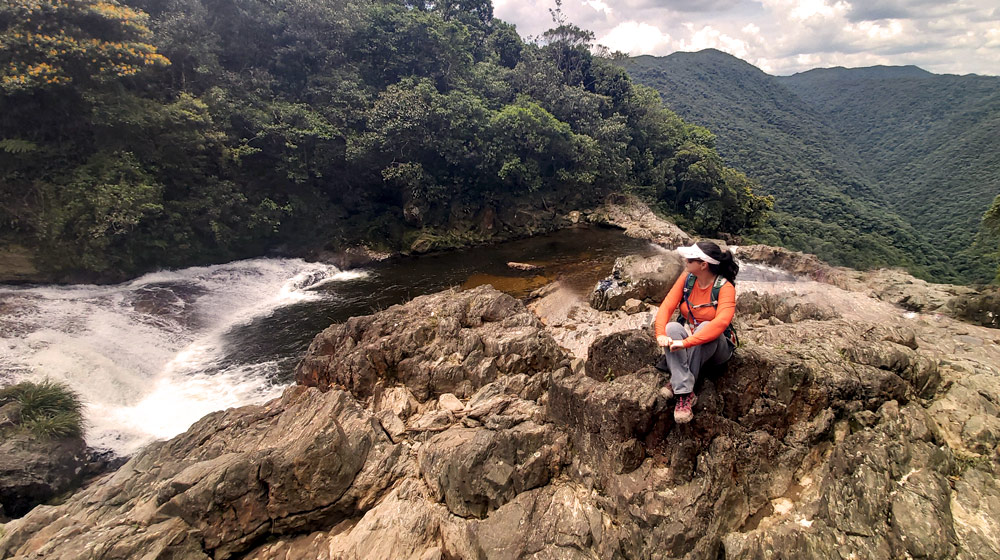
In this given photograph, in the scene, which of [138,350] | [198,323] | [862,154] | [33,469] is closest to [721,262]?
[33,469]

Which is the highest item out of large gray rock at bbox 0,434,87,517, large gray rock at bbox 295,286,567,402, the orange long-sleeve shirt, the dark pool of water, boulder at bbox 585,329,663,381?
the orange long-sleeve shirt

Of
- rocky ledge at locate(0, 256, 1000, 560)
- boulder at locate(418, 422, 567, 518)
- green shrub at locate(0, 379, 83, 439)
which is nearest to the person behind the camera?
rocky ledge at locate(0, 256, 1000, 560)

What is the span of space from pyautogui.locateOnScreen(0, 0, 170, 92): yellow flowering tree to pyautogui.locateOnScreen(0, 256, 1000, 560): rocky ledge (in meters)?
16.3

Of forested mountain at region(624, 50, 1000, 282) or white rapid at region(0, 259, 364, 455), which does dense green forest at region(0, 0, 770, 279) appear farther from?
forested mountain at region(624, 50, 1000, 282)

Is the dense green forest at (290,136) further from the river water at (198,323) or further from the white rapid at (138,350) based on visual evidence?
the river water at (198,323)

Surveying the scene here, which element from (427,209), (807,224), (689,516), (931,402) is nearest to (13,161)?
(427,209)

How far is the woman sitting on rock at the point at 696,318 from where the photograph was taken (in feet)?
15.3

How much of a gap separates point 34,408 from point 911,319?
88.2ft

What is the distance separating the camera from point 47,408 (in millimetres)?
11125

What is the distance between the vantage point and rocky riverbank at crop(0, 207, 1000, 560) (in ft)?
16.9

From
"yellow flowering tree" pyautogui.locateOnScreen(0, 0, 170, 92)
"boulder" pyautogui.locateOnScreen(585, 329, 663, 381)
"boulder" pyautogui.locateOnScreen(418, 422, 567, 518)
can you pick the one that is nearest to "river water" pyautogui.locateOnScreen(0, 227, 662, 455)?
"yellow flowering tree" pyautogui.locateOnScreen(0, 0, 170, 92)

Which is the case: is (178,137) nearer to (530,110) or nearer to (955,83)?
(530,110)

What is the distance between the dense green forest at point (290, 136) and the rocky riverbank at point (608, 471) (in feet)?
50.8

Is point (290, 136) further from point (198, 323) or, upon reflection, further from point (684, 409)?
point (684, 409)
